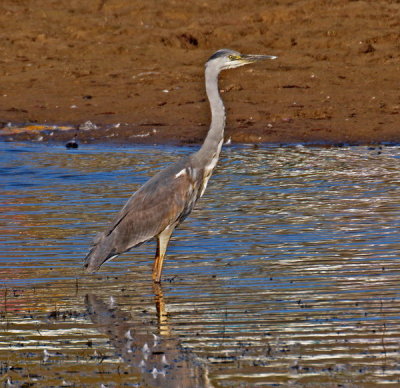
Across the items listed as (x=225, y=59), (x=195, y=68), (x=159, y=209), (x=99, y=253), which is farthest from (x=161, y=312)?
(x=195, y=68)

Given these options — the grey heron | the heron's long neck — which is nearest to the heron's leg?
the grey heron

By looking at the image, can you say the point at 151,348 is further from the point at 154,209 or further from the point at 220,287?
the point at 154,209

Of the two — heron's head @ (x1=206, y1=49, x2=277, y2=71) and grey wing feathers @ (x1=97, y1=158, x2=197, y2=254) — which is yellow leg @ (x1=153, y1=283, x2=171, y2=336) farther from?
heron's head @ (x1=206, y1=49, x2=277, y2=71)

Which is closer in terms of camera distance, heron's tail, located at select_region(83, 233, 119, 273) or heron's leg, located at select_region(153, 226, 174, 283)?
heron's tail, located at select_region(83, 233, 119, 273)

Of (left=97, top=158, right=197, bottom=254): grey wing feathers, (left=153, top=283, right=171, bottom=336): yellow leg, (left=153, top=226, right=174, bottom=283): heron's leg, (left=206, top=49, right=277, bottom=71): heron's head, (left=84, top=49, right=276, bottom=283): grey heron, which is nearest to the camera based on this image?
(left=153, top=283, right=171, bottom=336): yellow leg

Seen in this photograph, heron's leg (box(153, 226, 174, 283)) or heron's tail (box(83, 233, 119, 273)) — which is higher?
heron's tail (box(83, 233, 119, 273))

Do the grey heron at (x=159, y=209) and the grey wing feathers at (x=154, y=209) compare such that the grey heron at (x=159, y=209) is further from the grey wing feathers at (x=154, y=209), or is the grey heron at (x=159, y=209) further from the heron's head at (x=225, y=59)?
the heron's head at (x=225, y=59)

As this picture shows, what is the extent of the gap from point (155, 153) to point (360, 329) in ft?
28.4

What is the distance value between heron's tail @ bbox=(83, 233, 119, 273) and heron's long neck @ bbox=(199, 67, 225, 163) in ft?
3.63

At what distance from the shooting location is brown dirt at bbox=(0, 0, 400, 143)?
1673 cm

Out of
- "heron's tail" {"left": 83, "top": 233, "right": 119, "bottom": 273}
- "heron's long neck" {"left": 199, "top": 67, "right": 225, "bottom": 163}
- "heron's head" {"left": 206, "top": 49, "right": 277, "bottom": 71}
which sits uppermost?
"heron's head" {"left": 206, "top": 49, "right": 277, "bottom": 71}

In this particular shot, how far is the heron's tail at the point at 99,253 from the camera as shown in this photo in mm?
8320

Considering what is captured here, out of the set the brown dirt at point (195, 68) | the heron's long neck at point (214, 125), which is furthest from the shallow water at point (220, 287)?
the brown dirt at point (195, 68)

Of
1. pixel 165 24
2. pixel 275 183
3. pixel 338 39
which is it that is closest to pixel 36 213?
pixel 275 183
